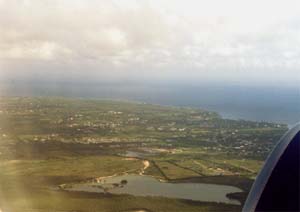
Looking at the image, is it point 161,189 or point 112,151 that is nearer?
point 161,189

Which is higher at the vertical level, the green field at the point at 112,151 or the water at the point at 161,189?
the green field at the point at 112,151

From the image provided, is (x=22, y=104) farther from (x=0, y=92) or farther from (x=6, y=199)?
(x=6, y=199)

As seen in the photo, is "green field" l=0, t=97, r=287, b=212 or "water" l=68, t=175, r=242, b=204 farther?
"water" l=68, t=175, r=242, b=204

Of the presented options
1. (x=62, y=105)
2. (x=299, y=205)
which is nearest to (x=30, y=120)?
(x=62, y=105)

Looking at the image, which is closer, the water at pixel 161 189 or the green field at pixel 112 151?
the green field at pixel 112 151
